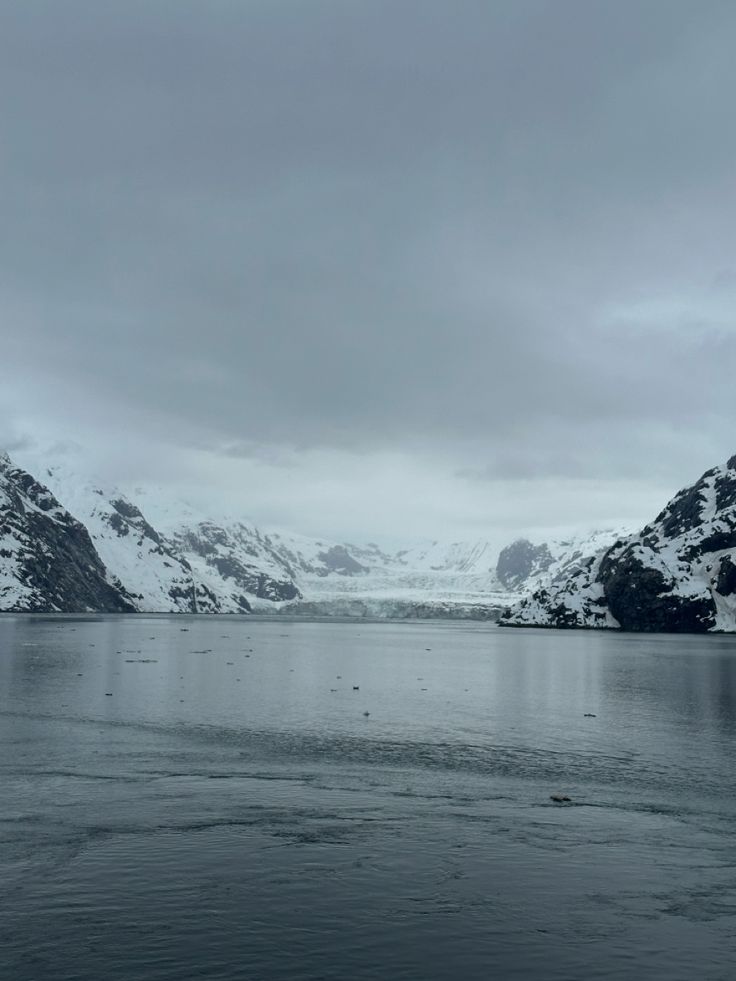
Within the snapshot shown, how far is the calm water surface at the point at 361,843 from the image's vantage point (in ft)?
81.6

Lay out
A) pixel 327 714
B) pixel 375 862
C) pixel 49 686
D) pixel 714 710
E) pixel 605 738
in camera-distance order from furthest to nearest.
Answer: pixel 49 686 < pixel 714 710 < pixel 327 714 < pixel 605 738 < pixel 375 862

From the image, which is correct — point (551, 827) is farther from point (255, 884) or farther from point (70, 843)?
point (70, 843)

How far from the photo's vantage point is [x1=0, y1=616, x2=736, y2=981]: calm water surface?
2488 centimetres

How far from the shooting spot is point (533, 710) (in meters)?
82.0

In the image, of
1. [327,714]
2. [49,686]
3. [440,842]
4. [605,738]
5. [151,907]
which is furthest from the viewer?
[49,686]

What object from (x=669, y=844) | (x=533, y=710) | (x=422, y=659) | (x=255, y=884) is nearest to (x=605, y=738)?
(x=533, y=710)

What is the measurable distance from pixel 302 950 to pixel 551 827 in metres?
16.4

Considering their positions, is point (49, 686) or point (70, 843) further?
point (49, 686)

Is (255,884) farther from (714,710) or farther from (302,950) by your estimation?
(714,710)

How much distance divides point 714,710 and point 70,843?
211ft

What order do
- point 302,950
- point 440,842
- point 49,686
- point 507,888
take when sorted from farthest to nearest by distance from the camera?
point 49,686, point 440,842, point 507,888, point 302,950

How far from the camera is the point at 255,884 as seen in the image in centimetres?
3038

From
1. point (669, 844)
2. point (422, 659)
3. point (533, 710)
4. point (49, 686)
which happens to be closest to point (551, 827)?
point (669, 844)

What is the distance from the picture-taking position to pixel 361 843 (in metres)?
35.4
